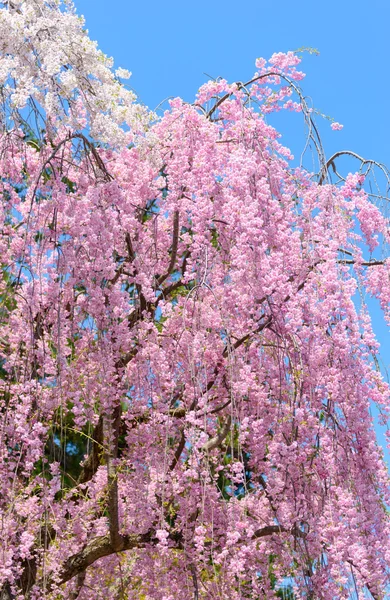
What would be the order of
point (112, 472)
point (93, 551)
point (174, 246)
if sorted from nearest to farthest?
point (112, 472) → point (93, 551) → point (174, 246)

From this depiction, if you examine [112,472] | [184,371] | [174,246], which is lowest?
[112,472]

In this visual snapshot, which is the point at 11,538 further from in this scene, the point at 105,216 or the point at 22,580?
the point at 105,216

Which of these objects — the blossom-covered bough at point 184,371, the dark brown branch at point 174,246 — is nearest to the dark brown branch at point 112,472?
the blossom-covered bough at point 184,371

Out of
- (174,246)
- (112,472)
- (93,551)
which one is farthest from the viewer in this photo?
(174,246)

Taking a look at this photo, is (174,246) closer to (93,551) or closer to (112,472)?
(112,472)

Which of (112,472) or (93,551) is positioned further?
(93,551)

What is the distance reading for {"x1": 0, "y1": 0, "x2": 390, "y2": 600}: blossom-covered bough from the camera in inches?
151

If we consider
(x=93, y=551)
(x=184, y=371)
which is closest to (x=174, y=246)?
(x=184, y=371)

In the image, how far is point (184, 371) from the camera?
4.43 meters

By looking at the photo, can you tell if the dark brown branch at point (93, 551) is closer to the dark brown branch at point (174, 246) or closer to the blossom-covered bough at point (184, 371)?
the blossom-covered bough at point (184, 371)

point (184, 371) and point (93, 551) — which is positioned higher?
point (184, 371)

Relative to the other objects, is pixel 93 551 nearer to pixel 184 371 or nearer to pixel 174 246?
pixel 184 371

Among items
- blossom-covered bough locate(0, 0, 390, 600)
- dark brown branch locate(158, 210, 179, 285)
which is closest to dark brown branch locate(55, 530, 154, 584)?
blossom-covered bough locate(0, 0, 390, 600)

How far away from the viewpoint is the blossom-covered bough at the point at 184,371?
3834mm
